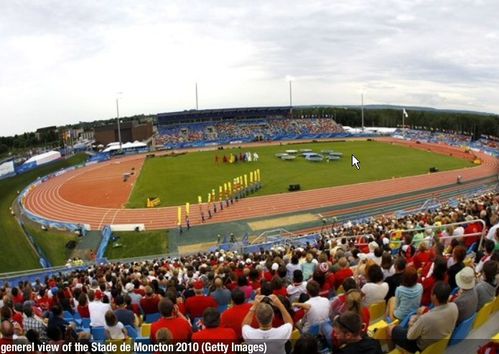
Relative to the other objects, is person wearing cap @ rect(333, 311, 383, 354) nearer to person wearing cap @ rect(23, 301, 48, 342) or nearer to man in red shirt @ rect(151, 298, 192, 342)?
man in red shirt @ rect(151, 298, 192, 342)

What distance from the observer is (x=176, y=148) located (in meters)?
81.9

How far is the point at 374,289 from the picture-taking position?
6.41 metres

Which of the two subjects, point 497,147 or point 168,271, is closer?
point 168,271

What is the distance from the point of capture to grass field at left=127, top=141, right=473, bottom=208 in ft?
133

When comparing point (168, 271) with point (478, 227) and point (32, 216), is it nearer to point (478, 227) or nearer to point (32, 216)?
point (478, 227)

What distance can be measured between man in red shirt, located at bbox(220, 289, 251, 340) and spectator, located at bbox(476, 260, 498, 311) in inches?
122

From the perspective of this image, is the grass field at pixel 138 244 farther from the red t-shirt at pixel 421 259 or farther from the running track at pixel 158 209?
the red t-shirt at pixel 421 259

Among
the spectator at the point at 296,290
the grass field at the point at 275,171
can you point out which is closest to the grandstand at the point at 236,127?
the grass field at the point at 275,171

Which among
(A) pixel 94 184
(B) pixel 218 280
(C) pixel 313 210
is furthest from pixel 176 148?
(B) pixel 218 280

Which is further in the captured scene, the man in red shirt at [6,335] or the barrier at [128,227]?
the barrier at [128,227]

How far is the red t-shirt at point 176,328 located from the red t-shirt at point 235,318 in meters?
0.46

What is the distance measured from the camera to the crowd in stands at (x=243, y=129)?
90.6m

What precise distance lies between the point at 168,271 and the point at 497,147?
69.2m

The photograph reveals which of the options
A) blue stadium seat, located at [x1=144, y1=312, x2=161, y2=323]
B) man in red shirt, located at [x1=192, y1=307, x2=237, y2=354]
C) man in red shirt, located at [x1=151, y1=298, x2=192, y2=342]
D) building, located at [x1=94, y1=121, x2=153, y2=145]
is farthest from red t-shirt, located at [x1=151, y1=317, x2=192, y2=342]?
building, located at [x1=94, y1=121, x2=153, y2=145]
